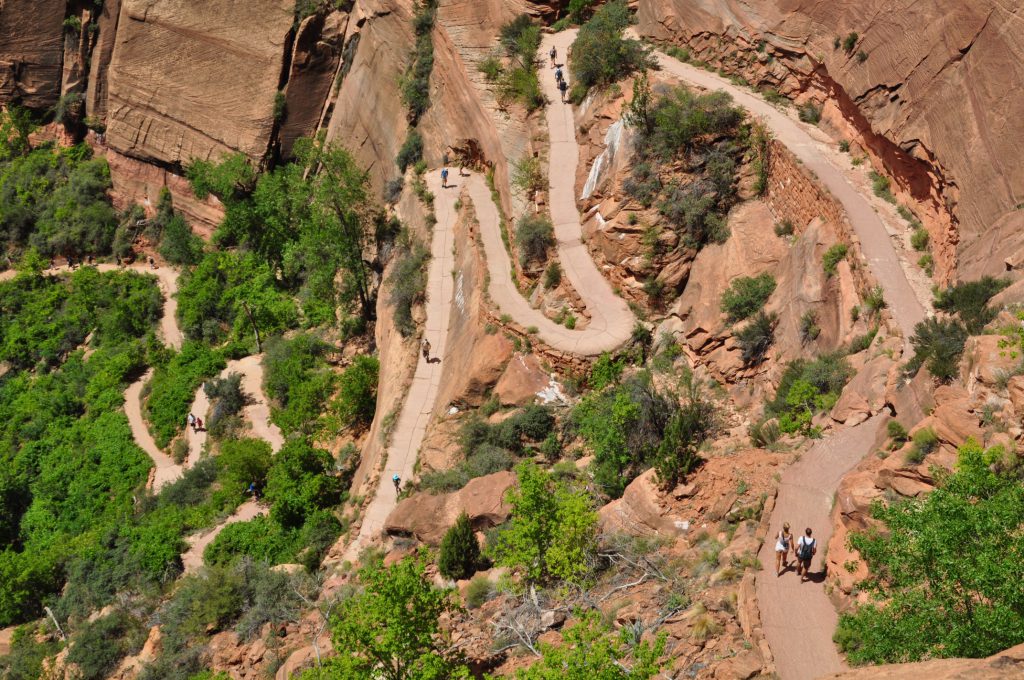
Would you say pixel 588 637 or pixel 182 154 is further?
pixel 182 154

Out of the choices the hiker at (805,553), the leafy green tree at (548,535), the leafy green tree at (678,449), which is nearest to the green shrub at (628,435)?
the leafy green tree at (678,449)

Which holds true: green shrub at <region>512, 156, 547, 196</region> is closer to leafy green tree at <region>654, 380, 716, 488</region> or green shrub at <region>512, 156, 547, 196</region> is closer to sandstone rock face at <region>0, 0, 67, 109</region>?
leafy green tree at <region>654, 380, 716, 488</region>

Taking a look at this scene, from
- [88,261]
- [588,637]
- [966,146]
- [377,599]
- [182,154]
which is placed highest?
[966,146]

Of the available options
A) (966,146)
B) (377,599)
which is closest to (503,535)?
A: (377,599)

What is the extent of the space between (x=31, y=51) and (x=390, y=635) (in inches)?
2274

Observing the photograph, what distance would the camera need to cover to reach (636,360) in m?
27.6

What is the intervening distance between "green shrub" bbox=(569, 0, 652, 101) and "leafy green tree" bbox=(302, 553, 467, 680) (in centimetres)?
2310

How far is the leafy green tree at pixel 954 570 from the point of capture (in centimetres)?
1085

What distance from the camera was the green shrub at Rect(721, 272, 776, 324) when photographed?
25.1 meters

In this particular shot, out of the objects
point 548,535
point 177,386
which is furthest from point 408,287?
point 548,535

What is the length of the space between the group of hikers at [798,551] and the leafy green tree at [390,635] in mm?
6670

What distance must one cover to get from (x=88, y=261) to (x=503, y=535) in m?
46.2

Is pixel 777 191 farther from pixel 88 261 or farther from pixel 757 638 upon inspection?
pixel 88 261

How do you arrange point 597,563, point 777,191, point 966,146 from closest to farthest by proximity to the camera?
point 597,563, point 966,146, point 777,191
